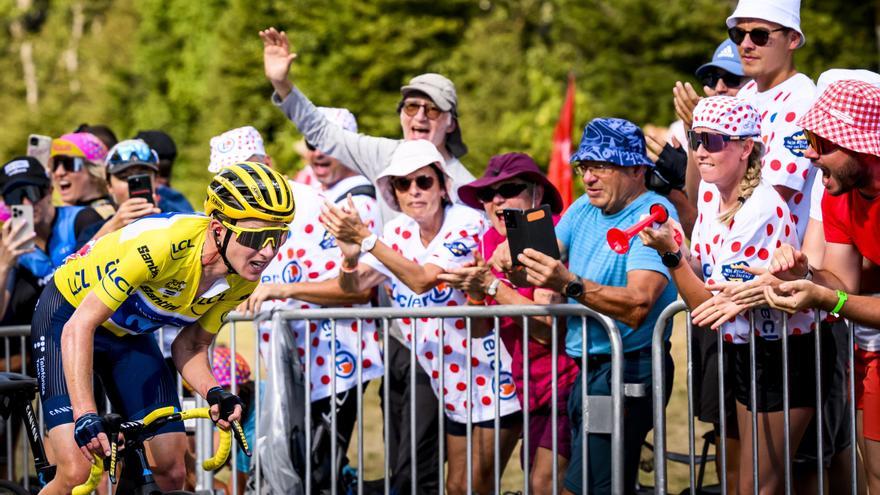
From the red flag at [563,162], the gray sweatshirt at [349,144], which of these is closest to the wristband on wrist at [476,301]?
the gray sweatshirt at [349,144]

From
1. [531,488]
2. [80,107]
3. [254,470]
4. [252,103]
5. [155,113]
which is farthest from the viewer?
[80,107]

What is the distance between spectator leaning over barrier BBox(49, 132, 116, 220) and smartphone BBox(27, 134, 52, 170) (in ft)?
0.14

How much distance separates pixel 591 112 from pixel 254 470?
74.8 feet

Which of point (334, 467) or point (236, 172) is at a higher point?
point (236, 172)

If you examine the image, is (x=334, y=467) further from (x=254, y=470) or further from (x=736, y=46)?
(x=736, y=46)

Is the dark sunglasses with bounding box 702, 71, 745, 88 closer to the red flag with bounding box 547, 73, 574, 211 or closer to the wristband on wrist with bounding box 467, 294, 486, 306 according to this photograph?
the wristband on wrist with bounding box 467, 294, 486, 306

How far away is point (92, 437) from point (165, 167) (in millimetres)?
4138

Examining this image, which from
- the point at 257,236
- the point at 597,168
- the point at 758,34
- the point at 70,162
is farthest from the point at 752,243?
the point at 70,162

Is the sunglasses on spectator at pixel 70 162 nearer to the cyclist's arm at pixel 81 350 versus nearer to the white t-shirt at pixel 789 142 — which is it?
the cyclist's arm at pixel 81 350

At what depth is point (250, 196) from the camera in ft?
16.2

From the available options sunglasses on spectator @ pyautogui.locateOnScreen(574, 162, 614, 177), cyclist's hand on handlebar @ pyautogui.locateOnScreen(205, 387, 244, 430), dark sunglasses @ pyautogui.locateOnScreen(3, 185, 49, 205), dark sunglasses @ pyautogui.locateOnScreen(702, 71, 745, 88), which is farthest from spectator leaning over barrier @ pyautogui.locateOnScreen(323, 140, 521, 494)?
dark sunglasses @ pyautogui.locateOnScreen(3, 185, 49, 205)

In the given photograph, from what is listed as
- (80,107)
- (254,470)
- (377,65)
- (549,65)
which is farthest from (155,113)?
(254,470)

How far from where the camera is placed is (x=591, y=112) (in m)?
28.5

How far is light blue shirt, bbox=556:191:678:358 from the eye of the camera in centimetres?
565
